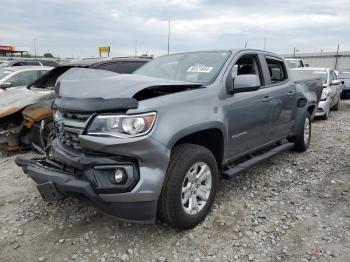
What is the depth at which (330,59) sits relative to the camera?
3089 cm

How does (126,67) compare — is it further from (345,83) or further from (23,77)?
(345,83)

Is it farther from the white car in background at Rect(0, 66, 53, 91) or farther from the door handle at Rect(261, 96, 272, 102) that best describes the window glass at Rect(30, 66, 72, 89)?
the door handle at Rect(261, 96, 272, 102)

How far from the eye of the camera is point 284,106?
521cm

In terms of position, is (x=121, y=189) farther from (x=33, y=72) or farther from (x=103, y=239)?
(x=33, y=72)

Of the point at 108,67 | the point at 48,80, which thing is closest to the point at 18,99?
the point at 48,80

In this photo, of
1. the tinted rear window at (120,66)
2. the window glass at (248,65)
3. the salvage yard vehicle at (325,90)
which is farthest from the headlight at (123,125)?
the salvage yard vehicle at (325,90)

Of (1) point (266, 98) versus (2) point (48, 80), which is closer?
(1) point (266, 98)

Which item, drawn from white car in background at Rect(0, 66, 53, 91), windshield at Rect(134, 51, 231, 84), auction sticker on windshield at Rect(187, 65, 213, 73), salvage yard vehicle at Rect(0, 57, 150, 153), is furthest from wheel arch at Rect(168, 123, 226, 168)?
white car in background at Rect(0, 66, 53, 91)

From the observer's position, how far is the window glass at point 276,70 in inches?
205

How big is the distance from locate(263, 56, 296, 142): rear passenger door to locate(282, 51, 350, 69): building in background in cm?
2720

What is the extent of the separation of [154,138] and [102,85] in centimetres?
81

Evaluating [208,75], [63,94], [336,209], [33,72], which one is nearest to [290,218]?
[336,209]

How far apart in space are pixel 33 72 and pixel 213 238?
736cm

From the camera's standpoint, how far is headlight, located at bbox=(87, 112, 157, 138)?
294 centimetres
